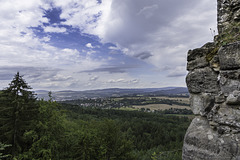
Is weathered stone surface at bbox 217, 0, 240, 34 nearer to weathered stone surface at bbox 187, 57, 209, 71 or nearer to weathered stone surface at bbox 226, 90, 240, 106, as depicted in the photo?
weathered stone surface at bbox 187, 57, 209, 71

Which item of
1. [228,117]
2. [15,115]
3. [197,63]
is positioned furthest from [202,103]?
[15,115]

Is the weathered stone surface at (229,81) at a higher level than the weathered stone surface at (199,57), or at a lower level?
lower

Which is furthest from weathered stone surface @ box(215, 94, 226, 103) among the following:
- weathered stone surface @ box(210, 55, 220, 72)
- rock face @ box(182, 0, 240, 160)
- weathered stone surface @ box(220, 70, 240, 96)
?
weathered stone surface @ box(210, 55, 220, 72)

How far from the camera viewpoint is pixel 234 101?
3.54 metres

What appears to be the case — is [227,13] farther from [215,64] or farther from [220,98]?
[220,98]

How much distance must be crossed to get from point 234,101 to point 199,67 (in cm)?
142

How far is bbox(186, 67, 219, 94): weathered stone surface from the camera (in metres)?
4.14

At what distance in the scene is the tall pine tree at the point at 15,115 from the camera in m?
12.3

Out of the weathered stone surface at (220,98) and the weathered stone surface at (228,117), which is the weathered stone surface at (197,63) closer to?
the weathered stone surface at (220,98)

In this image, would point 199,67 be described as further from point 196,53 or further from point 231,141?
point 231,141

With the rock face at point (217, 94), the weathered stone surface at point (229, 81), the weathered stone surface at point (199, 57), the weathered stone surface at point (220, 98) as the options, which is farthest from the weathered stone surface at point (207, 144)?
the weathered stone surface at point (199, 57)

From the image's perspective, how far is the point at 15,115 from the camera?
1297 centimetres

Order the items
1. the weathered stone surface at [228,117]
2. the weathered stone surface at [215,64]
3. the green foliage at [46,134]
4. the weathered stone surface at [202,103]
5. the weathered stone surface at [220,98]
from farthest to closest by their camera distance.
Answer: the green foliage at [46,134], the weathered stone surface at [202,103], the weathered stone surface at [215,64], the weathered stone surface at [220,98], the weathered stone surface at [228,117]

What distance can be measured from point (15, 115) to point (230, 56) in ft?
53.3
